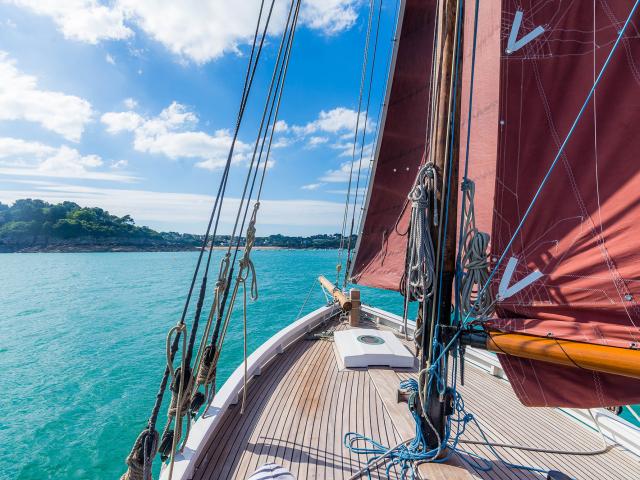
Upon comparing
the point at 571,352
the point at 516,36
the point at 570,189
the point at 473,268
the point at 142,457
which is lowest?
the point at 142,457

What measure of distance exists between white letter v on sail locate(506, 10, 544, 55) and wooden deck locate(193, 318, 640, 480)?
377 cm

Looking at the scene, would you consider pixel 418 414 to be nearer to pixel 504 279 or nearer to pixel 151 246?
pixel 504 279

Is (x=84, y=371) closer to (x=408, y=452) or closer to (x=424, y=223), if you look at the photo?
(x=408, y=452)

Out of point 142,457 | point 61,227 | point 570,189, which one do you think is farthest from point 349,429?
point 61,227

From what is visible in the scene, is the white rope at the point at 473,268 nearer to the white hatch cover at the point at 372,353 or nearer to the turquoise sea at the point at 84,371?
the white hatch cover at the point at 372,353

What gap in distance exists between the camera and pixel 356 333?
5484mm

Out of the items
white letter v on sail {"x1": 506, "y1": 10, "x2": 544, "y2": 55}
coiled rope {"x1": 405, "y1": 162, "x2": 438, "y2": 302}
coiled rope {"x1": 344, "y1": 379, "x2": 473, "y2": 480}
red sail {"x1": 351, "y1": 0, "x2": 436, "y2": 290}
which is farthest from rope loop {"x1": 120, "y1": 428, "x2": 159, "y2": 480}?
white letter v on sail {"x1": 506, "y1": 10, "x2": 544, "y2": 55}

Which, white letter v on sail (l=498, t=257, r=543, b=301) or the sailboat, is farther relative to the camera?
white letter v on sail (l=498, t=257, r=543, b=301)

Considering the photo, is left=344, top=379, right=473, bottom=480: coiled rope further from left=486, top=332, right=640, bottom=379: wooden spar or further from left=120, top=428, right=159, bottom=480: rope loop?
left=120, top=428, right=159, bottom=480: rope loop

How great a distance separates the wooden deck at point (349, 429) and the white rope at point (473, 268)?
5.07 feet

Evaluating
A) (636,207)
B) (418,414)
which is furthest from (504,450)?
(636,207)

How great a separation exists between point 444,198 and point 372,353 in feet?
10.3

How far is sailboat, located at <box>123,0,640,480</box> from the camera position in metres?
2.05

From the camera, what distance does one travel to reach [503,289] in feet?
7.82
